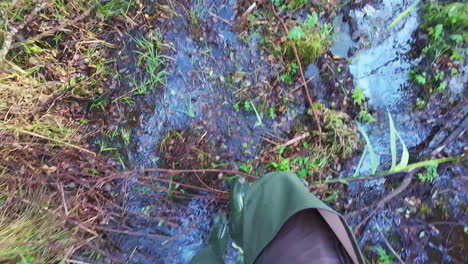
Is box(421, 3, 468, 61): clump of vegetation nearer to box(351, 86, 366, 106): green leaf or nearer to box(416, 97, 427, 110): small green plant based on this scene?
box(416, 97, 427, 110): small green plant

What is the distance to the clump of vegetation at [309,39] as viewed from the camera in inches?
85.3

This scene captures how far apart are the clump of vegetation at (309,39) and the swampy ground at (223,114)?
10mm

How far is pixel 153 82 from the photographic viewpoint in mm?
2217

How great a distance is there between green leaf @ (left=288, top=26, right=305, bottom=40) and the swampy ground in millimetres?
20

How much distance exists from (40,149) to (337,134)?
81.7 inches

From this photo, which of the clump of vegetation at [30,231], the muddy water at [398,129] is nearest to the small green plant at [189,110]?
the clump of vegetation at [30,231]

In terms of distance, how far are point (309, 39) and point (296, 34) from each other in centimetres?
10

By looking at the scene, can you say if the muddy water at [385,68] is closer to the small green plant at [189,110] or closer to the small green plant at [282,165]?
the small green plant at [282,165]

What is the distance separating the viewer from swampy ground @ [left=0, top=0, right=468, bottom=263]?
212cm

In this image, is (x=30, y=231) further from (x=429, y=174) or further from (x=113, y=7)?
(x=429, y=174)

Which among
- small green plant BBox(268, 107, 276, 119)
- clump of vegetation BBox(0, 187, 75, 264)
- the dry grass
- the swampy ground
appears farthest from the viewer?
small green plant BBox(268, 107, 276, 119)

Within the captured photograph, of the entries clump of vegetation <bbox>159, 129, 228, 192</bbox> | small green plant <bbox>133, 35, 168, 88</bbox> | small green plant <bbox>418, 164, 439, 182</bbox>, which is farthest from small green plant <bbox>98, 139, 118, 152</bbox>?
small green plant <bbox>418, 164, 439, 182</bbox>

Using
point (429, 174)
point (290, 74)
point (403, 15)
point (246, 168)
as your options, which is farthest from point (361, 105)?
point (246, 168)

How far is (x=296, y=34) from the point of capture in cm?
219
